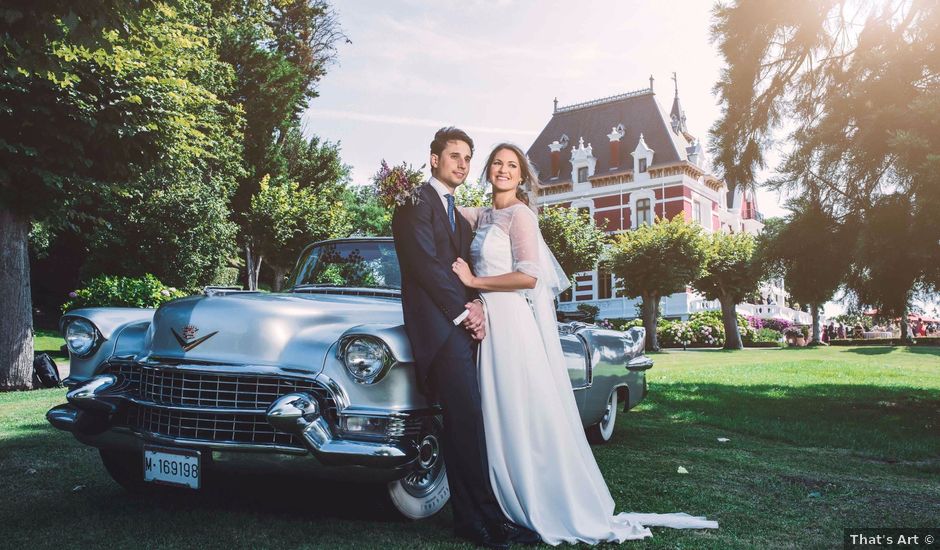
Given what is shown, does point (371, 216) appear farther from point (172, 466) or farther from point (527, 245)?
point (172, 466)

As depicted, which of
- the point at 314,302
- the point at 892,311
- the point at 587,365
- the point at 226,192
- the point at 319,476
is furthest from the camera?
the point at 226,192

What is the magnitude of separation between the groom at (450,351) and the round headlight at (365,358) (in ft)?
0.56

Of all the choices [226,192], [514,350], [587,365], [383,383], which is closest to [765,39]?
[587,365]

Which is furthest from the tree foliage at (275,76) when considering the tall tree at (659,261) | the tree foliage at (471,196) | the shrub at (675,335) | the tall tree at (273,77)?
the shrub at (675,335)

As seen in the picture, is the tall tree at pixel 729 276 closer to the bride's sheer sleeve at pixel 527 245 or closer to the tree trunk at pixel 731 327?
the tree trunk at pixel 731 327

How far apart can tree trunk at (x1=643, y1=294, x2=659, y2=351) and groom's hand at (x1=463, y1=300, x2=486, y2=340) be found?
85.1ft

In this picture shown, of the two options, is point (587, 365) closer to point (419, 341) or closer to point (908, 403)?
point (419, 341)

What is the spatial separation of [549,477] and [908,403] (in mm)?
8558

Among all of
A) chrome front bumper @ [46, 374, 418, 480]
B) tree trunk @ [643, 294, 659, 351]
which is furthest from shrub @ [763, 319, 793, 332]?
chrome front bumper @ [46, 374, 418, 480]

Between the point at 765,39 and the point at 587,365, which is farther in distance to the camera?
the point at 765,39

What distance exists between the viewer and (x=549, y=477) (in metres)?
3.88

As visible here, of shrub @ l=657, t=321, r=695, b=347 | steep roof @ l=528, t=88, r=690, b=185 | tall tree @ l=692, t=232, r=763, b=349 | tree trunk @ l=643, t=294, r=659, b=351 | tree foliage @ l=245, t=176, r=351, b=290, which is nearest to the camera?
tree trunk @ l=643, t=294, r=659, b=351

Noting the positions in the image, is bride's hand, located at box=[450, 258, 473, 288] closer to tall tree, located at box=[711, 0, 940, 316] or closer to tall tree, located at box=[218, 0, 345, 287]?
tall tree, located at box=[711, 0, 940, 316]

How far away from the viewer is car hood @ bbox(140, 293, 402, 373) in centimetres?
365
